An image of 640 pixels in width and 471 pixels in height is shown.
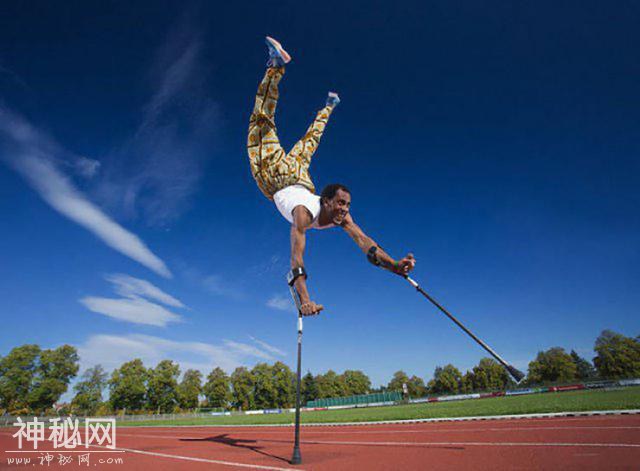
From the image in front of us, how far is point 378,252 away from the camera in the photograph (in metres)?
4.78

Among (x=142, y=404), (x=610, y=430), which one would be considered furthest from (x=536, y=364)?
(x=610, y=430)

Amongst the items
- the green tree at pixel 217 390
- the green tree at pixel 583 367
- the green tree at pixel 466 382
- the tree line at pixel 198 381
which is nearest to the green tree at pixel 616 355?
the tree line at pixel 198 381

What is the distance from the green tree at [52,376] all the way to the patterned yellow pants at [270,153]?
221ft

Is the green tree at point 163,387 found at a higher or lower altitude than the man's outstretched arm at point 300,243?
lower

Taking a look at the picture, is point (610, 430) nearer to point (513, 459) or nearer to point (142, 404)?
point (513, 459)

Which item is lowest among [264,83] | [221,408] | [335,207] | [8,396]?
[221,408]

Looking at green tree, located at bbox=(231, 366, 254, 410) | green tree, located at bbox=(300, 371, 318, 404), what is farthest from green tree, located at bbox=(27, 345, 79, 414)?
green tree, located at bbox=(300, 371, 318, 404)

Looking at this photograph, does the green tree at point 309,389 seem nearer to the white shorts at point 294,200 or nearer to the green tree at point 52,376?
the green tree at point 52,376

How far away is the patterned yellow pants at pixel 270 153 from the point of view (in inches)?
183

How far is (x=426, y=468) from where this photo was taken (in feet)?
11.9

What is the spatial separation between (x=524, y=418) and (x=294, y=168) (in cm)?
1091

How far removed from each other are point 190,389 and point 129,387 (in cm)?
1254

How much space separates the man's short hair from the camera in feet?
14.8

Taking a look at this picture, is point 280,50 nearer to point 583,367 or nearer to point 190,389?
point 190,389
